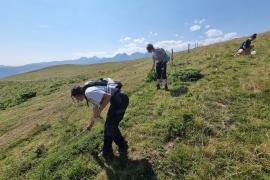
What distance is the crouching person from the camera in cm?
632

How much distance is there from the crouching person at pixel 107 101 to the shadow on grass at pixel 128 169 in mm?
278

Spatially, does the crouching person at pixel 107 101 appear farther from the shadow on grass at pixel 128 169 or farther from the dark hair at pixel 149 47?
the dark hair at pixel 149 47

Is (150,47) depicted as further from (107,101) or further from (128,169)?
(128,169)

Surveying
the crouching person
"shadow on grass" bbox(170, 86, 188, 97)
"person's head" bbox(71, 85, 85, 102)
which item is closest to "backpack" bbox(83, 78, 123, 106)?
the crouching person

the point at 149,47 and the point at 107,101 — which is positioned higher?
the point at 149,47

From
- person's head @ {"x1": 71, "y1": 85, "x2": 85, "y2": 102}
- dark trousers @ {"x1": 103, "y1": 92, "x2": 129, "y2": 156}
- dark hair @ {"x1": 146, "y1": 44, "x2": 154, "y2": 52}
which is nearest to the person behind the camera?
person's head @ {"x1": 71, "y1": 85, "x2": 85, "y2": 102}

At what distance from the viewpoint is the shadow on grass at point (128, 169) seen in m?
6.52

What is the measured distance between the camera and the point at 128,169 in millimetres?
6789

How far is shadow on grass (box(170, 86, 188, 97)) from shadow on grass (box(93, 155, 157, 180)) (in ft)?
16.5

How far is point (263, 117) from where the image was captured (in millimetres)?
8531

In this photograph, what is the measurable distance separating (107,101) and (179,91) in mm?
6154

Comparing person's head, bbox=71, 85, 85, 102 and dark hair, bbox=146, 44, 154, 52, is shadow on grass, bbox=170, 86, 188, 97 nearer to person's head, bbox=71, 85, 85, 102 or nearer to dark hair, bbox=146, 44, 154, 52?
dark hair, bbox=146, 44, 154, 52

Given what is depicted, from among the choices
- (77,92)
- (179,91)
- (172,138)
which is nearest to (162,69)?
(179,91)

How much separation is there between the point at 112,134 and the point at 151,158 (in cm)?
121
